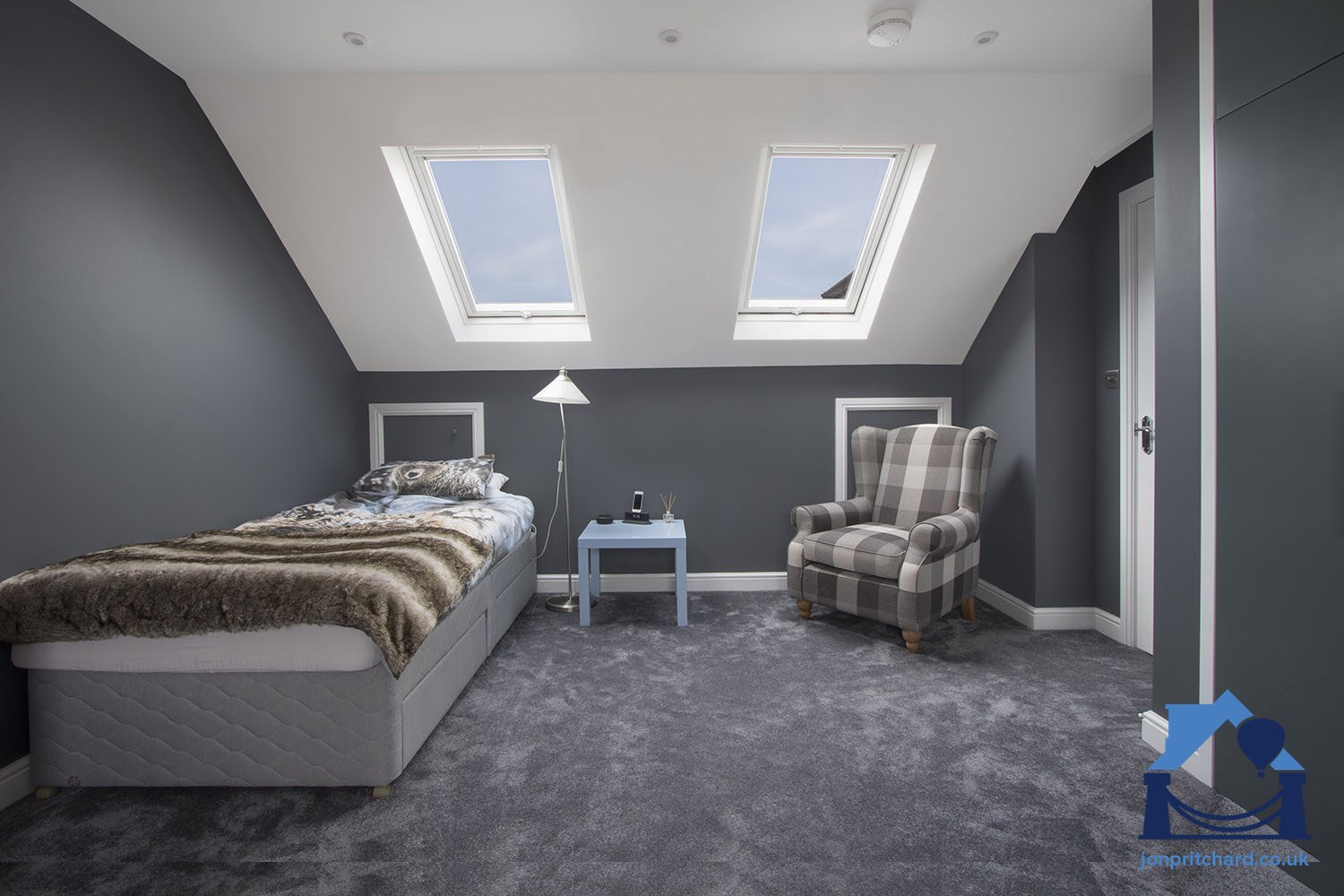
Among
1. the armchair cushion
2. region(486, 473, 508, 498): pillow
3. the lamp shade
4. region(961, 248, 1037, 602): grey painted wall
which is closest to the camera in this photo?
the armchair cushion

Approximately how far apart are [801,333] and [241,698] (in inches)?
129

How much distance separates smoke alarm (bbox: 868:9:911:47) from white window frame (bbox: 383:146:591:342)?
5.10ft

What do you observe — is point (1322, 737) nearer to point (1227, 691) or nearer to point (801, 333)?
point (1227, 691)

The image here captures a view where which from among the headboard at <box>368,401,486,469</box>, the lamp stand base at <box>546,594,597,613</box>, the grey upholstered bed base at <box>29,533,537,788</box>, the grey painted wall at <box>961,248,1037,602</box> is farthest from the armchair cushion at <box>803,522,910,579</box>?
the headboard at <box>368,401,486,469</box>

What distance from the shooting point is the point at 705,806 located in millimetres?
1669

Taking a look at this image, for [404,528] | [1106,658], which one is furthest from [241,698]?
[1106,658]

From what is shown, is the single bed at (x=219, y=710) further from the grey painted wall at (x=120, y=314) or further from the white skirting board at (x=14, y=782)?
the grey painted wall at (x=120, y=314)

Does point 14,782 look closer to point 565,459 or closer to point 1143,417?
point 565,459

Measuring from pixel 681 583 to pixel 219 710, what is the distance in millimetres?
1989

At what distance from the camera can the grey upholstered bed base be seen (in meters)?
1.72

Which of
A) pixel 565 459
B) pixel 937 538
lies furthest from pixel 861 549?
pixel 565 459

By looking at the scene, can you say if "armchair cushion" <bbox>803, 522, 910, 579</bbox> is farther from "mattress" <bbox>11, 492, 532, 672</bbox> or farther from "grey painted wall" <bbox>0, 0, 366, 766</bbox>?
"grey painted wall" <bbox>0, 0, 366, 766</bbox>

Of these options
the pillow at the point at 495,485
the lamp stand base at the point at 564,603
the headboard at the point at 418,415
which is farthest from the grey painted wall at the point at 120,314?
the lamp stand base at the point at 564,603

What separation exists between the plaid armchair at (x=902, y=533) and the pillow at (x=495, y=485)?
6.12 ft
